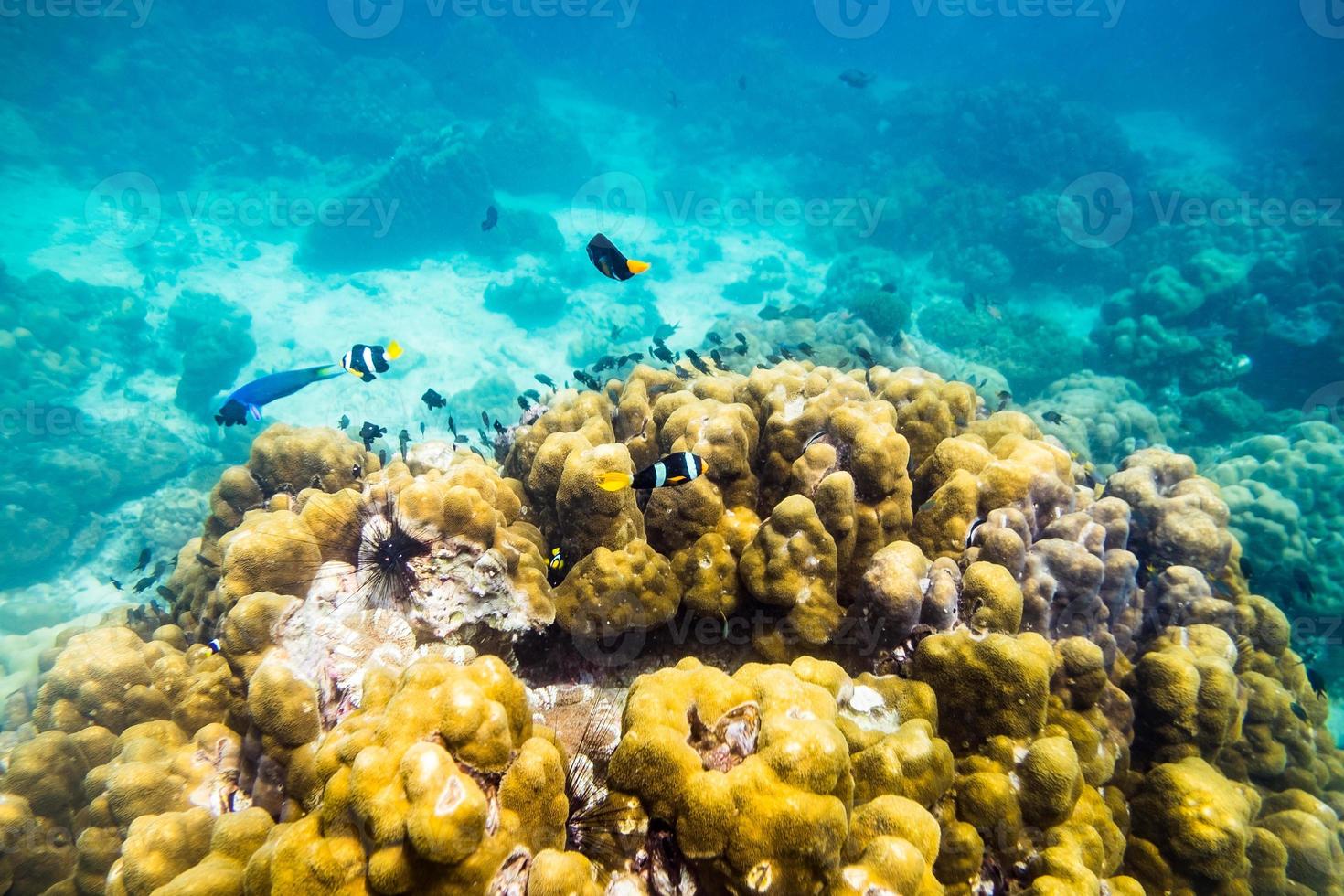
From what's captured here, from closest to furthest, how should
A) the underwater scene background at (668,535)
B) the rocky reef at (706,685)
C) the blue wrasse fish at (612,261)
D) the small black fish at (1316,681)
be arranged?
the rocky reef at (706,685) → the underwater scene background at (668,535) → the blue wrasse fish at (612,261) → the small black fish at (1316,681)

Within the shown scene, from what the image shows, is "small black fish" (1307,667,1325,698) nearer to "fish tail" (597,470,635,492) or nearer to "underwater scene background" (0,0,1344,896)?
"underwater scene background" (0,0,1344,896)

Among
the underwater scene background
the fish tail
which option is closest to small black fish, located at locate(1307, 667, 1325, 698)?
the underwater scene background

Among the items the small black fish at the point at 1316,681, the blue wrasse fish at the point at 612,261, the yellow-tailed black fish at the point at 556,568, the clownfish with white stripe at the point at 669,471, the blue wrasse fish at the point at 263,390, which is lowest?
the yellow-tailed black fish at the point at 556,568

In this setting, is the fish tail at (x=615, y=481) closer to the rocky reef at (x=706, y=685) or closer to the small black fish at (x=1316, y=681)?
the rocky reef at (x=706, y=685)

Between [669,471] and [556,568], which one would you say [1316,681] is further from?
[556,568]

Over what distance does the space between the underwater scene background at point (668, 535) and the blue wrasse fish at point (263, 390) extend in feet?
0.27

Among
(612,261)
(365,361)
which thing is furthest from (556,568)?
(365,361)

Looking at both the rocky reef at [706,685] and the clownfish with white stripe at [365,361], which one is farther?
the clownfish with white stripe at [365,361]

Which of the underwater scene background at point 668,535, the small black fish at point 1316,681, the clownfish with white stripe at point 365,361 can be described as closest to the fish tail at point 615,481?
the underwater scene background at point 668,535

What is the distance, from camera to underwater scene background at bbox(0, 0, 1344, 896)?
83.6 inches

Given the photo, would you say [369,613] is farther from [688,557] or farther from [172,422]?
[172,422]

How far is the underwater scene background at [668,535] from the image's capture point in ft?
6.97

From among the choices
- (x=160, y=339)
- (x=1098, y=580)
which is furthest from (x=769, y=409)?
(x=160, y=339)

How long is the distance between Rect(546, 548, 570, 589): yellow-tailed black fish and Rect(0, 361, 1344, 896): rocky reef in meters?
0.04
